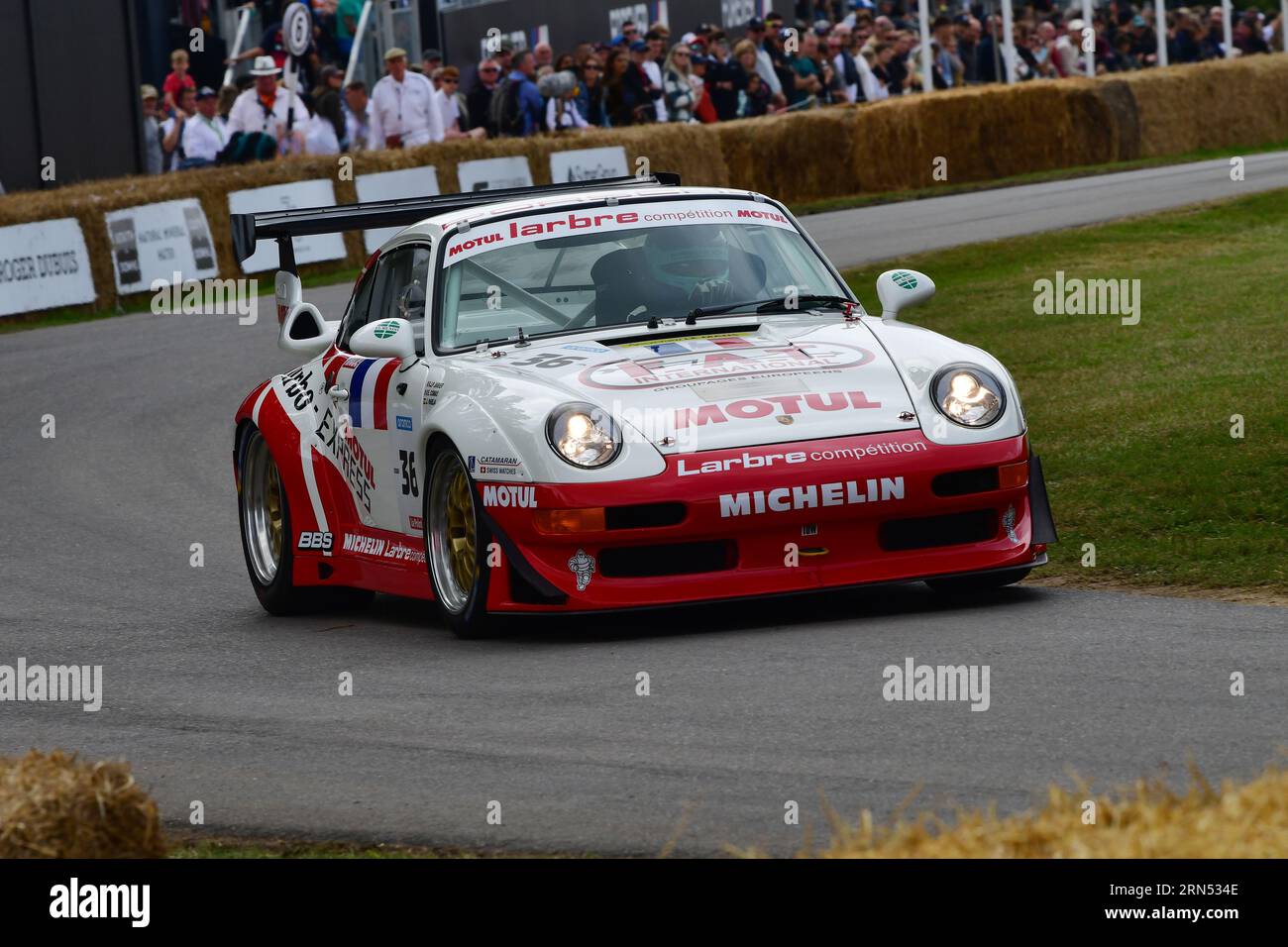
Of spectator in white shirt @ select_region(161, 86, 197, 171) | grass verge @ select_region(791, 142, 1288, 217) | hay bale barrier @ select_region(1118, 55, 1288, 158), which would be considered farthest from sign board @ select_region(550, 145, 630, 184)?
hay bale barrier @ select_region(1118, 55, 1288, 158)

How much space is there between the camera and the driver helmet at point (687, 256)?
869cm

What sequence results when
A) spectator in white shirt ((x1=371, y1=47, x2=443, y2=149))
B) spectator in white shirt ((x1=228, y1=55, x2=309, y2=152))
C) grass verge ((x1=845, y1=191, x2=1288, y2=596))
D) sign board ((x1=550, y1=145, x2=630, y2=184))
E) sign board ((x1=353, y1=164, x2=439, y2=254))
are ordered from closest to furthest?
grass verge ((x1=845, y1=191, x2=1288, y2=596))
sign board ((x1=353, y1=164, x2=439, y2=254))
spectator in white shirt ((x1=228, y1=55, x2=309, y2=152))
spectator in white shirt ((x1=371, y1=47, x2=443, y2=149))
sign board ((x1=550, y1=145, x2=630, y2=184))

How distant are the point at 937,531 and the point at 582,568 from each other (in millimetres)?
1235

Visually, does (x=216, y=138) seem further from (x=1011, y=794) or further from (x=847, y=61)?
(x=1011, y=794)

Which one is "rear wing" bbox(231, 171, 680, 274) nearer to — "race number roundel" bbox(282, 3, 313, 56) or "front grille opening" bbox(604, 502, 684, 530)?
"front grille opening" bbox(604, 502, 684, 530)

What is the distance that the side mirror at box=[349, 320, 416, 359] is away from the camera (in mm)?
8344

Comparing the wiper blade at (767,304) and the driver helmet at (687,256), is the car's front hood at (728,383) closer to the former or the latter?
the wiper blade at (767,304)

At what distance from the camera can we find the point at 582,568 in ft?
24.6

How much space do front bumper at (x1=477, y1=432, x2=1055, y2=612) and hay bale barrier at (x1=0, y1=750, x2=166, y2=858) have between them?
313 centimetres

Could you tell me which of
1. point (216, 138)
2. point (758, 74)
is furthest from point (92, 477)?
point (758, 74)

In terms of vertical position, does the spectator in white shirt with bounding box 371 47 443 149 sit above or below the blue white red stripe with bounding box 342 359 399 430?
above

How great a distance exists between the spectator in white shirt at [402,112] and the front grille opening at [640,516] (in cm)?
1759
